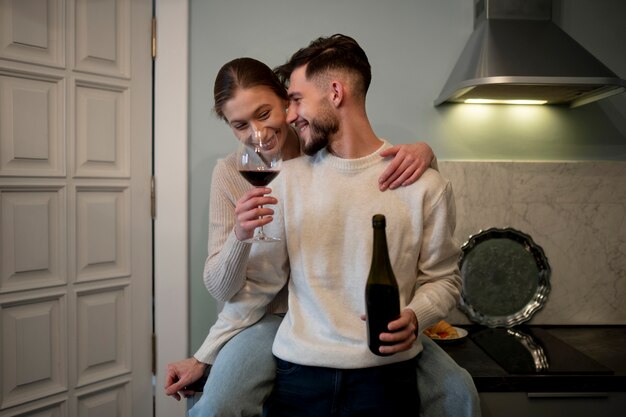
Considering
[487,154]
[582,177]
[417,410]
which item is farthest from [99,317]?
[582,177]

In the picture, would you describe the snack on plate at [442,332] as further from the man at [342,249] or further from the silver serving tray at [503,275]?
the man at [342,249]

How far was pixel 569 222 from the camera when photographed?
222 centimetres

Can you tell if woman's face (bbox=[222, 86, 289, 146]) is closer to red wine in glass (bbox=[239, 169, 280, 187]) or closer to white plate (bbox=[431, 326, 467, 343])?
red wine in glass (bbox=[239, 169, 280, 187])

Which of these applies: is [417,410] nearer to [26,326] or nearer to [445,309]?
[445,309]

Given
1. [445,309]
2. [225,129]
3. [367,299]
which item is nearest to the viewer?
[367,299]

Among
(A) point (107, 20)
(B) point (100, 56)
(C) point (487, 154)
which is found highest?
(A) point (107, 20)

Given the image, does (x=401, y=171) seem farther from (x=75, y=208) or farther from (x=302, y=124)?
(x=75, y=208)

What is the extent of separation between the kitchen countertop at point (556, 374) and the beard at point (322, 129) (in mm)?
854

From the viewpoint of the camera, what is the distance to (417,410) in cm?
132

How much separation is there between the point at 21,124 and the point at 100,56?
1.26 ft

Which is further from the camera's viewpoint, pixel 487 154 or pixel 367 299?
pixel 487 154

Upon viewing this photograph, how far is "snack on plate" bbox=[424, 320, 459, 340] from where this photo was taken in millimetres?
1952

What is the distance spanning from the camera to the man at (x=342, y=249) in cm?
124

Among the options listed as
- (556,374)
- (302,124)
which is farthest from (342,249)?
(556,374)
